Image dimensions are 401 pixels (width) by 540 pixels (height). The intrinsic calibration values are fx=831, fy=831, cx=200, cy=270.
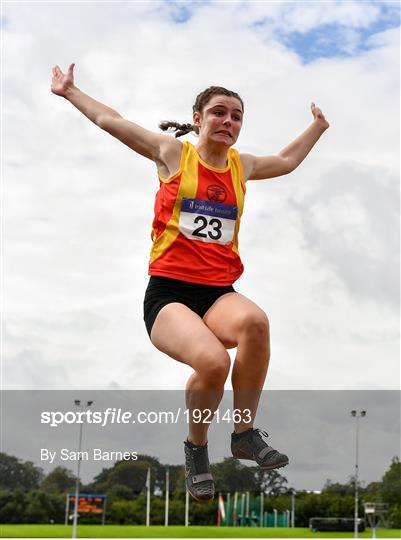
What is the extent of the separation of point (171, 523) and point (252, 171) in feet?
193

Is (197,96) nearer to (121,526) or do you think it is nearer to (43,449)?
(43,449)

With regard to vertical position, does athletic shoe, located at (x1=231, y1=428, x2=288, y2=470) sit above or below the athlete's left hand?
below

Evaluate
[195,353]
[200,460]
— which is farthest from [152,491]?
[195,353]

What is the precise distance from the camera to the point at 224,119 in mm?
4887

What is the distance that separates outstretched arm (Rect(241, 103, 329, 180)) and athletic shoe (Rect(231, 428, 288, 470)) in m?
1.65

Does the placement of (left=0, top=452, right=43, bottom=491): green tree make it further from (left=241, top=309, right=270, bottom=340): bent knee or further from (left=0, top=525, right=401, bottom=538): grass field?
(left=0, top=525, right=401, bottom=538): grass field

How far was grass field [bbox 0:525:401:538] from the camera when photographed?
4994 centimetres

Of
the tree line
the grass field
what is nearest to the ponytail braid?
the tree line

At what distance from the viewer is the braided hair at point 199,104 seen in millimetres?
4961

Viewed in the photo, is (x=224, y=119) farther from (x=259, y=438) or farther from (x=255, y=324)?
(x=259, y=438)

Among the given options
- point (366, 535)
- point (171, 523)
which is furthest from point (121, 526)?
point (366, 535)

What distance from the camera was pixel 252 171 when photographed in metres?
5.39

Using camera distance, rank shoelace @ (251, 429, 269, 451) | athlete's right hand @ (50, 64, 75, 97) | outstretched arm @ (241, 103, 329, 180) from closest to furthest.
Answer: shoelace @ (251, 429, 269, 451) < athlete's right hand @ (50, 64, 75, 97) < outstretched arm @ (241, 103, 329, 180)

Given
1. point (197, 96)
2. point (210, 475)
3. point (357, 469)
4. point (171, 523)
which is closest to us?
point (210, 475)
